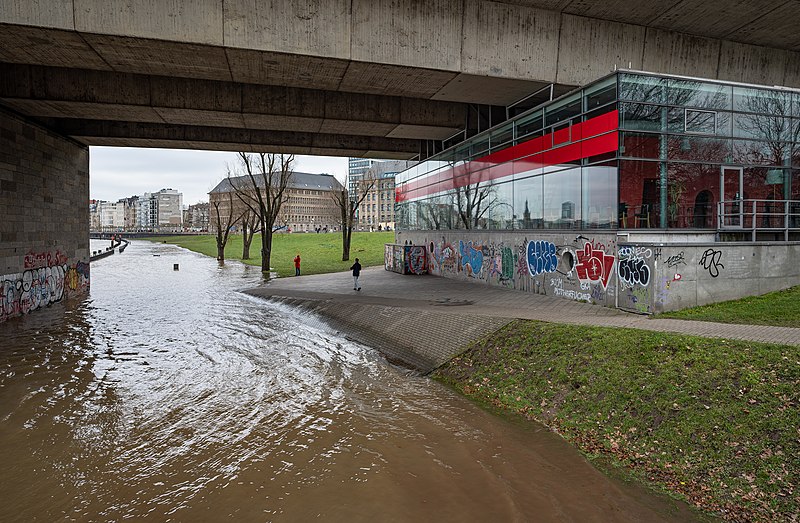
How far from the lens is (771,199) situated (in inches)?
675

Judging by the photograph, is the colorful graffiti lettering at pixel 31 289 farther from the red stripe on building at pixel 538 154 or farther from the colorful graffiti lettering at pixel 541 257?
the colorful graffiti lettering at pixel 541 257

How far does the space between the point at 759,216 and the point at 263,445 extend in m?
17.1

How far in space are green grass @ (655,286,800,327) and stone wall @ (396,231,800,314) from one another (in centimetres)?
34

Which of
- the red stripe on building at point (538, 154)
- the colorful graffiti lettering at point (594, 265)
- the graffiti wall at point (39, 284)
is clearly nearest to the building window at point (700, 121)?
the red stripe on building at point (538, 154)

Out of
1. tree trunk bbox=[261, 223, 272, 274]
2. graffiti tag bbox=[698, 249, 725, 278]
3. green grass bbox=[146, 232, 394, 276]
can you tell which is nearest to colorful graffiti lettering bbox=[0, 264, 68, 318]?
green grass bbox=[146, 232, 394, 276]

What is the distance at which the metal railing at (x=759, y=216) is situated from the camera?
16109mm

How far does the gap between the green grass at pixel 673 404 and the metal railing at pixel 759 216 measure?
8076 millimetres

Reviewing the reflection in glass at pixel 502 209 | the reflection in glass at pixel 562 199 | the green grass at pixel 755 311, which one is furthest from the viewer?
the reflection in glass at pixel 502 209

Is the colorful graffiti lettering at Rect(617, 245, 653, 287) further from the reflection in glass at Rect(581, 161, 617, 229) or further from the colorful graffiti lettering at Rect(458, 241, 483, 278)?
the colorful graffiti lettering at Rect(458, 241, 483, 278)

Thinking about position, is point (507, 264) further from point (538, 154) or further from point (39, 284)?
point (39, 284)

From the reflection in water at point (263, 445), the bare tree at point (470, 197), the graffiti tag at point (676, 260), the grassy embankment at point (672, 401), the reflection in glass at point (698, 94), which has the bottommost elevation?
the reflection in water at point (263, 445)

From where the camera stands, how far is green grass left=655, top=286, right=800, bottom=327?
12.2 meters

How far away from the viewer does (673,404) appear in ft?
28.0

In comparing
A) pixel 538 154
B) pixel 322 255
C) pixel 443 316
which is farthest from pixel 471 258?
pixel 322 255
